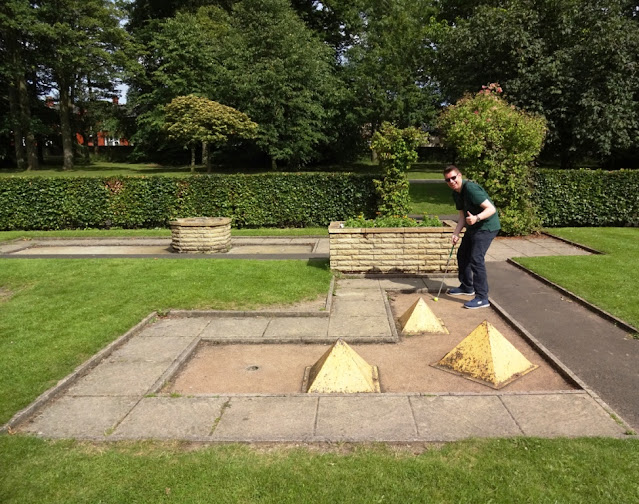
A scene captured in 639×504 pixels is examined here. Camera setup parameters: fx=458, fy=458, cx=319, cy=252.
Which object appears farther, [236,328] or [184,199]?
[184,199]

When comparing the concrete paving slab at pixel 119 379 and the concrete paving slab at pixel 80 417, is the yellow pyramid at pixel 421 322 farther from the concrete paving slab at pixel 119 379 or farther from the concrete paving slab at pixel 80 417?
the concrete paving slab at pixel 80 417

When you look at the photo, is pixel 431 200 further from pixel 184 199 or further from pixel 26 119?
pixel 26 119

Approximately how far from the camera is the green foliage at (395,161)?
45.5 feet

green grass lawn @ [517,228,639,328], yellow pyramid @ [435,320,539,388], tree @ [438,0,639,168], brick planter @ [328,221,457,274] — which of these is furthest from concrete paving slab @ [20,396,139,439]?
tree @ [438,0,639,168]

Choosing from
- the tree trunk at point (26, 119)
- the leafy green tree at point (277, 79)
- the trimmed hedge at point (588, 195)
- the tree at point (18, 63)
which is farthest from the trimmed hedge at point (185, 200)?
the tree trunk at point (26, 119)

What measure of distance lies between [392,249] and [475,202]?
2.51m

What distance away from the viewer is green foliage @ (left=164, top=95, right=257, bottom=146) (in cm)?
2828

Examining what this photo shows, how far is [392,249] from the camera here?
367 inches

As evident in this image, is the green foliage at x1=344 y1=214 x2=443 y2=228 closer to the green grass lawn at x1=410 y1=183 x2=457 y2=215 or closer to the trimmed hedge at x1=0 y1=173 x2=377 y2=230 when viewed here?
the trimmed hedge at x1=0 y1=173 x2=377 y2=230

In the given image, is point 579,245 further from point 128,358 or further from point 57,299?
point 57,299

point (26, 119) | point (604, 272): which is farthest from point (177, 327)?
point (26, 119)

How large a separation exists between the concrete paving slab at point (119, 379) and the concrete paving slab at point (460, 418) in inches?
110

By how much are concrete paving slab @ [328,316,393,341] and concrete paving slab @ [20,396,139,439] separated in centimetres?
278

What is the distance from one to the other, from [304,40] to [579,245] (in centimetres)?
2476
